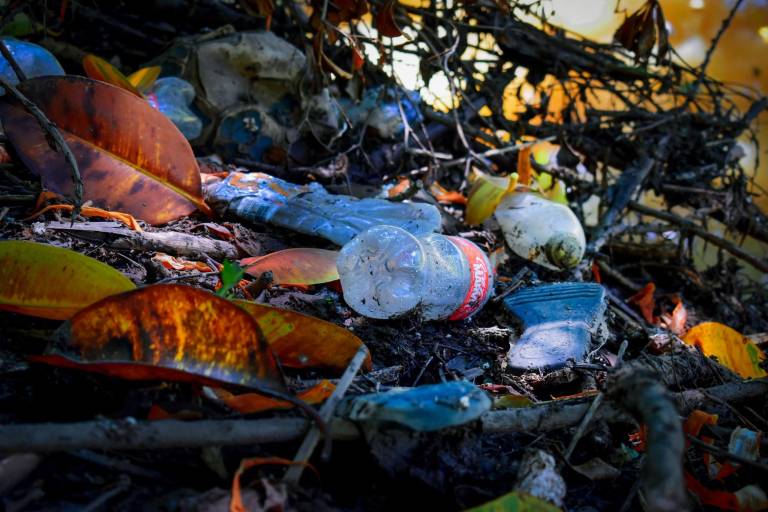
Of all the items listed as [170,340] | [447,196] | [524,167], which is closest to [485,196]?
[447,196]

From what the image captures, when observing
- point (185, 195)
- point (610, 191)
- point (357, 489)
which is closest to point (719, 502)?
point (357, 489)

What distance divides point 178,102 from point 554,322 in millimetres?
1701

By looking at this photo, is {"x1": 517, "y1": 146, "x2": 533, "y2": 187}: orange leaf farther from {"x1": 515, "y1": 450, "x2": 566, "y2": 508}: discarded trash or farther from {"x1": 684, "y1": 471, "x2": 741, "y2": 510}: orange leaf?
{"x1": 515, "y1": 450, "x2": 566, "y2": 508}: discarded trash

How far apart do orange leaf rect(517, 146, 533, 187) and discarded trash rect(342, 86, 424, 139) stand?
48 cm

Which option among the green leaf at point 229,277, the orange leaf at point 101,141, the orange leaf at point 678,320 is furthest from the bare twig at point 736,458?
the orange leaf at point 101,141

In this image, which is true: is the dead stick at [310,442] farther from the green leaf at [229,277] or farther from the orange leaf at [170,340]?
the green leaf at [229,277]

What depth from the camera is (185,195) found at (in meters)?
1.76

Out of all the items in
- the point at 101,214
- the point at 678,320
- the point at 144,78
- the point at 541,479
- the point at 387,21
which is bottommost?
the point at 678,320

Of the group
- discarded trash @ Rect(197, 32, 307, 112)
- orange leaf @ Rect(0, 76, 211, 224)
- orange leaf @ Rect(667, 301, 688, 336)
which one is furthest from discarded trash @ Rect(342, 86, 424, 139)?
orange leaf @ Rect(667, 301, 688, 336)

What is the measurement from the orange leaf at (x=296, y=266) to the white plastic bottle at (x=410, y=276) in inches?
1.9

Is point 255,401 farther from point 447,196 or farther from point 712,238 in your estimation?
point 712,238

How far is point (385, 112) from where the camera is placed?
101 inches

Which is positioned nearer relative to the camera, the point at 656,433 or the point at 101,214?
the point at 656,433

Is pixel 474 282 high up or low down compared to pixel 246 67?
down
